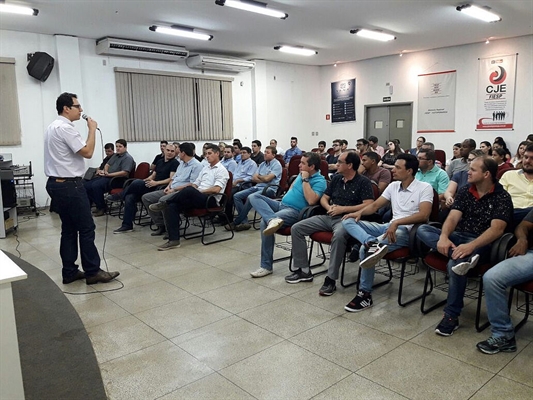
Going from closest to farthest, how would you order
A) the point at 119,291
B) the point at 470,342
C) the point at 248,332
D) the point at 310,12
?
1. the point at 470,342
2. the point at 248,332
3. the point at 119,291
4. the point at 310,12

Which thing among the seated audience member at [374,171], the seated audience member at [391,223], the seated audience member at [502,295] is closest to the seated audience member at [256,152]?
the seated audience member at [374,171]

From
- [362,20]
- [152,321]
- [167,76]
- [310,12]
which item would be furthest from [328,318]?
[167,76]

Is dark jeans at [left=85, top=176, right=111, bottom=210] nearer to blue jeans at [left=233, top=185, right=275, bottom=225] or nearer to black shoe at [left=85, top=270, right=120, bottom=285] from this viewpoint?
blue jeans at [left=233, top=185, right=275, bottom=225]

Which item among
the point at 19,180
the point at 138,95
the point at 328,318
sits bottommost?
the point at 328,318

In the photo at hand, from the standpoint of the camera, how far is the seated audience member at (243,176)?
6.23 m

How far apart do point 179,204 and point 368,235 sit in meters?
2.56

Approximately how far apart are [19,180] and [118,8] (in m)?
3.77

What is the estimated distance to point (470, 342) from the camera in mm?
2668

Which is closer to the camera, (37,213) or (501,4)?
(501,4)

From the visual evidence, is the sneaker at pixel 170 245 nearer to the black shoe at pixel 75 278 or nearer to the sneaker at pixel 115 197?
the black shoe at pixel 75 278

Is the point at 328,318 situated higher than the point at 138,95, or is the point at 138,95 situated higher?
the point at 138,95

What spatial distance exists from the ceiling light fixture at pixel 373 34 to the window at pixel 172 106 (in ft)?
11.7

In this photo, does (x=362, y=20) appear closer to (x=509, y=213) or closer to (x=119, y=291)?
(x=509, y=213)

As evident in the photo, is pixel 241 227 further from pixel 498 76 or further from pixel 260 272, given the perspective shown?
pixel 498 76
